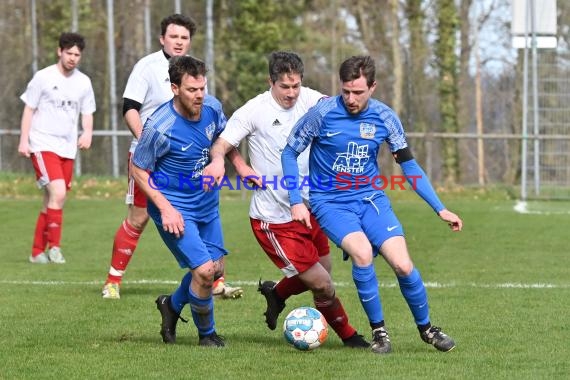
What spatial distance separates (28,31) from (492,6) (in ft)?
35.0

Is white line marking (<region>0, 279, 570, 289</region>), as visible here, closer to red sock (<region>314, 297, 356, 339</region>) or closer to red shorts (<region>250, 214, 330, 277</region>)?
red shorts (<region>250, 214, 330, 277</region>)

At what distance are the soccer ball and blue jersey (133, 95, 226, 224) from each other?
82 cm

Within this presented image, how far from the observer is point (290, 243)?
24.5ft

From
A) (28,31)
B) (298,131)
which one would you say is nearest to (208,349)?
(298,131)

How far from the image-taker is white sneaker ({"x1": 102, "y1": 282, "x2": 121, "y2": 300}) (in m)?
9.34

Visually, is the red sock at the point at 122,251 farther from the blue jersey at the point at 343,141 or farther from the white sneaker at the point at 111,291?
the blue jersey at the point at 343,141

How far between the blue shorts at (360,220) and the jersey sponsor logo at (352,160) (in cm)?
19

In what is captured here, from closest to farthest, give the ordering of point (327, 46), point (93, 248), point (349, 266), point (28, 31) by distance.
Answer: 1. point (349, 266)
2. point (93, 248)
3. point (28, 31)
4. point (327, 46)

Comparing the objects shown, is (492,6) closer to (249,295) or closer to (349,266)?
(349,266)

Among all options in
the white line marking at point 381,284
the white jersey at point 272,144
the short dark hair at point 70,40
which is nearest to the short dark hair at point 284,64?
the white jersey at point 272,144

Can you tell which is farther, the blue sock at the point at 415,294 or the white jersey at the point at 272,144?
the white jersey at the point at 272,144

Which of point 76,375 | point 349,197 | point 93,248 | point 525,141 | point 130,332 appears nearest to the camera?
point 76,375

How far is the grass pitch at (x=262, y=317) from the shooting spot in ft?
21.1

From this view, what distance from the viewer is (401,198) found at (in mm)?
20656
